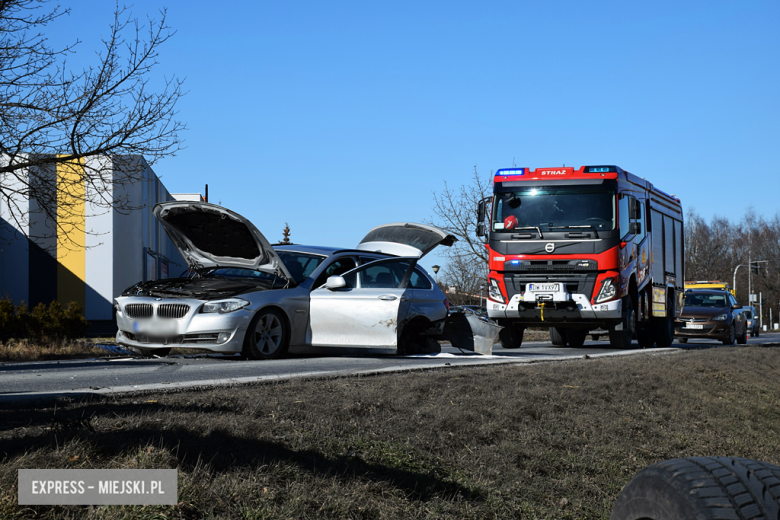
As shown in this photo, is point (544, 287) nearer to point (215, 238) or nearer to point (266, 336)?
point (266, 336)

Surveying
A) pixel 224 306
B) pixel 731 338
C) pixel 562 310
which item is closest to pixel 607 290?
pixel 562 310

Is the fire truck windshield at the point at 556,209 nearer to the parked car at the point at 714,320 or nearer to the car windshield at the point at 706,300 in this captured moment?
the parked car at the point at 714,320

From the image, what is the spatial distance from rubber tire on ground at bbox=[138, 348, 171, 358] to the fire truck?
6.78 metres

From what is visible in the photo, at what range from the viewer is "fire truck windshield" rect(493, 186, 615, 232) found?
1446 centimetres

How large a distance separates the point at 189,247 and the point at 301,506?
27.1ft

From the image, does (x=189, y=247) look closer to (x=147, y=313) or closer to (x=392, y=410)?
(x=147, y=313)

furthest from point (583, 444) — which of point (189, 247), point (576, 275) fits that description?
point (576, 275)

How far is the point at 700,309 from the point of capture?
24547 millimetres

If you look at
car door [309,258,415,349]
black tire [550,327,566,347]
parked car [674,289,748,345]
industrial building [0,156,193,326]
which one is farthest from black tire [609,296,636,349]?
industrial building [0,156,193,326]

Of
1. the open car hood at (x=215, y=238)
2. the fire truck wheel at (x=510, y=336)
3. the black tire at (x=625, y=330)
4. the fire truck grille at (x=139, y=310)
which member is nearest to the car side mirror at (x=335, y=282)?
the open car hood at (x=215, y=238)

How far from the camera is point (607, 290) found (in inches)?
569

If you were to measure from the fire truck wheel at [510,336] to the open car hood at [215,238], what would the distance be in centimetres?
731

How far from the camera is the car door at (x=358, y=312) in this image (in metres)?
10.2

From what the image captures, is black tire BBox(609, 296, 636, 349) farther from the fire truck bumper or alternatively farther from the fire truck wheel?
the fire truck wheel
